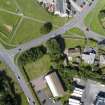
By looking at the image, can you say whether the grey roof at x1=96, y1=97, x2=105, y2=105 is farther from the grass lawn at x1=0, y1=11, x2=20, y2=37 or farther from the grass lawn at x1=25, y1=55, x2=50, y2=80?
the grass lawn at x1=0, y1=11, x2=20, y2=37

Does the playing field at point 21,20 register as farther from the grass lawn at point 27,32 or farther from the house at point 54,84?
the house at point 54,84

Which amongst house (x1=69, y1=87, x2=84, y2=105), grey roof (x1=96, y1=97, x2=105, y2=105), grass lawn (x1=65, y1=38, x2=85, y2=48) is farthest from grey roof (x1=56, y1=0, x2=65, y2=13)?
grey roof (x1=96, y1=97, x2=105, y2=105)

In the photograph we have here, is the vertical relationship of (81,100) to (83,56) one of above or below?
below

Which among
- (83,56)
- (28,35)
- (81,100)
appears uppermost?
(28,35)

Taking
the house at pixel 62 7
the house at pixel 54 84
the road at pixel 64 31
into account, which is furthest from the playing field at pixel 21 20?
the house at pixel 54 84

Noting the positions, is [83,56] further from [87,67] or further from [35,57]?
[35,57]

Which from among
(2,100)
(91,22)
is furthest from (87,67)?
(2,100)
